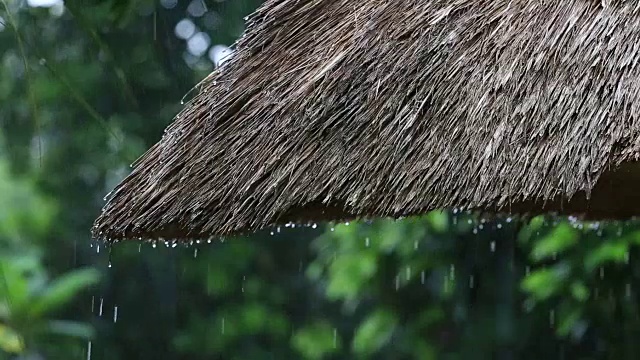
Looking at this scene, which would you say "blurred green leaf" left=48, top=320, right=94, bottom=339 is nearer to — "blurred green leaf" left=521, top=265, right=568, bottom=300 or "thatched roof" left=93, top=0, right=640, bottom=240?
"blurred green leaf" left=521, top=265, right=568, bottom=300

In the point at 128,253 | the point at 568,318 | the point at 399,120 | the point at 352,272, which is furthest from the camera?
the point at 128,253

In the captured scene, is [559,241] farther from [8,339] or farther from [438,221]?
[8,339]

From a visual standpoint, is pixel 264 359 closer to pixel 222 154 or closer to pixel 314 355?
pixel 314 355

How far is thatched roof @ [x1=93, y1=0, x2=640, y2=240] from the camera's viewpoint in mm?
1355

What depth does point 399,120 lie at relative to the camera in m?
1.52

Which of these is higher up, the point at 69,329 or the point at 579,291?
the point at 579,291

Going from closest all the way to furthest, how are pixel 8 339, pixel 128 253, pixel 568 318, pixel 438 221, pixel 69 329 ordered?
pixel 568 318 → pixel 438 221 → pixel 8 339 → pixel 69 329 → pixel 128 253

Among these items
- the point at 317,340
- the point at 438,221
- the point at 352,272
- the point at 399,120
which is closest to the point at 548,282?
the point at 438,221

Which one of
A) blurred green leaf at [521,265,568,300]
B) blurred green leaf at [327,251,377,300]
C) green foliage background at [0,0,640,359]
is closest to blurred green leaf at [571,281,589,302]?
blurred green leaf at [521,265,568,300]

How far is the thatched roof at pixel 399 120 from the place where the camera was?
1.36 m

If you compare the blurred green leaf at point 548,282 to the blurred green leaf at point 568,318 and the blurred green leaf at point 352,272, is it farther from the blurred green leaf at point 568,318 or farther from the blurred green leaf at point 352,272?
the blurred green leaf at point 352,272

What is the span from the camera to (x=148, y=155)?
6.17 feet

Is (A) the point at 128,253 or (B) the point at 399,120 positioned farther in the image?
(A) the point at 128,253

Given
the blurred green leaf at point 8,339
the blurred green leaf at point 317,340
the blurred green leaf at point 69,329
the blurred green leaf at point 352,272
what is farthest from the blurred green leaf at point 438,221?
the blurred green leaf at point 69,329
